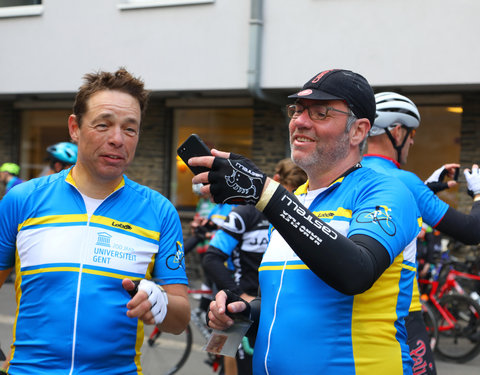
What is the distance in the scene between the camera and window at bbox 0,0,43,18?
543 inches

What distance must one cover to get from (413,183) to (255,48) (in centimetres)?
843

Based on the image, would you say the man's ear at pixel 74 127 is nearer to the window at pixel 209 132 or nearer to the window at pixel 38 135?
the window at pixel 209 132

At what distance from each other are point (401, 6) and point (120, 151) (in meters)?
8.94

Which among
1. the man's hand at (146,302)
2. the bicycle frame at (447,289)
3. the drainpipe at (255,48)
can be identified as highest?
the drainpipe at (255,48)

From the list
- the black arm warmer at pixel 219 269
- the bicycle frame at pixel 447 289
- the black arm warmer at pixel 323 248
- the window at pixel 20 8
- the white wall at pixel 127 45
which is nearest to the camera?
the black arm warmer at pixel 323 248

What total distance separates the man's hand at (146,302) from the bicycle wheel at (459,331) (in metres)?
5.96

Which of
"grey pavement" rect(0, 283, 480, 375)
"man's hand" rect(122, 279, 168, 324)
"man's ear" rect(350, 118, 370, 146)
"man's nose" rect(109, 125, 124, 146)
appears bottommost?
"grey pavement" rect(0, 283, 480, 375)

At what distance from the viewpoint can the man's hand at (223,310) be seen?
89.0 inches

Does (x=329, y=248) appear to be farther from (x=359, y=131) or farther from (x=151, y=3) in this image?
(x=151, y=3)

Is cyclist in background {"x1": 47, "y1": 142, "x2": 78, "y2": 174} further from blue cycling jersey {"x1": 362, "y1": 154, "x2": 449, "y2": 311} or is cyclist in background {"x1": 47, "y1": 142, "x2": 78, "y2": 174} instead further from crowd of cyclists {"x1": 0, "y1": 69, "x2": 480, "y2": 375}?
crowd of cyclists {"x1": 0, "y1": 69, "x2": 480, "y2": 375}

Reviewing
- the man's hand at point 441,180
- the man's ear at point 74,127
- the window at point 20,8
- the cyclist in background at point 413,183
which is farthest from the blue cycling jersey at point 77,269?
the window at point 20,8

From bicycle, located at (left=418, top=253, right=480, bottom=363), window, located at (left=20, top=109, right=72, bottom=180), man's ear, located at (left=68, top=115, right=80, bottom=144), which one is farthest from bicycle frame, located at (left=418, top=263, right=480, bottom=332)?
window, located at (left=20, top=109, right=72, bottom=180)

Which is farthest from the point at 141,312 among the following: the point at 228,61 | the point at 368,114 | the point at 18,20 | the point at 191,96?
the point at 18,20

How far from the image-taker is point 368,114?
7.66ft
